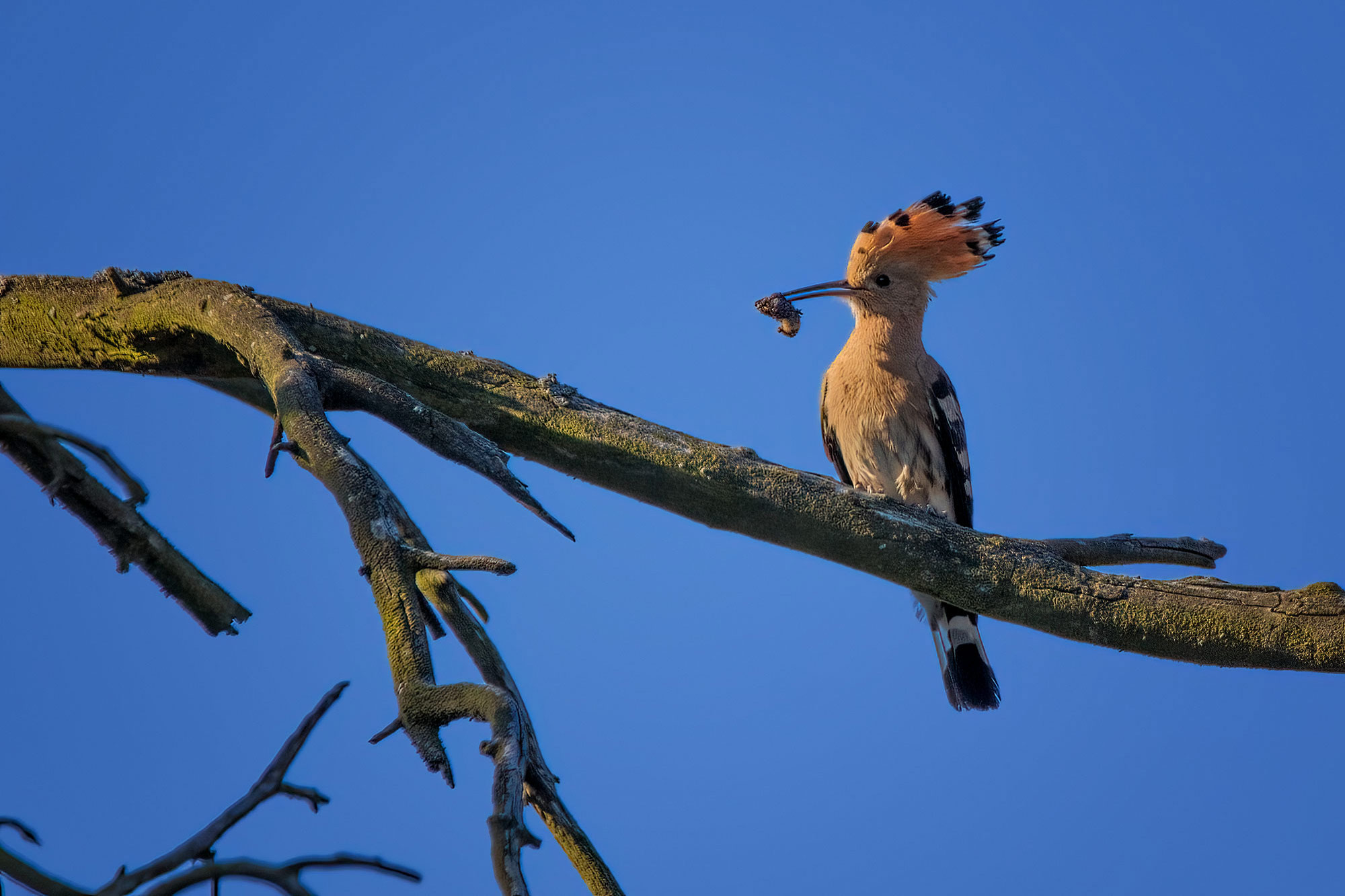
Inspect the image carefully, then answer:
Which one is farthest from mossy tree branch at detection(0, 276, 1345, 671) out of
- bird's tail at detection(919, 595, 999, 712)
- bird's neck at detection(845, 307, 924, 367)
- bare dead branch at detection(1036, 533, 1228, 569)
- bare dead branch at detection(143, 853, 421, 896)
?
bird's neck at detection(845, 307, 924, 367)

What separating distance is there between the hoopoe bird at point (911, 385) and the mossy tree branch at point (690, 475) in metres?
1.74

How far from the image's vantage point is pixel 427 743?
1.38 meters

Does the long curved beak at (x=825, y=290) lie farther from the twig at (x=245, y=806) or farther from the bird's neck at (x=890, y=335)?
the twig at (x=245, y=806)

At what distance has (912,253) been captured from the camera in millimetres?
4328

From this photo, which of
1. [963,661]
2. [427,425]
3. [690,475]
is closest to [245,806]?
[427,425]

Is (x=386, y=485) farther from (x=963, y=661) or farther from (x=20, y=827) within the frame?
(x=963, y=661)

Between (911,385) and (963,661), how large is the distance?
1.12 metres

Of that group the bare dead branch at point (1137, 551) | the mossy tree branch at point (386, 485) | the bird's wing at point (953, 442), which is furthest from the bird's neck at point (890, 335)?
the mossy tree branch at point (386, 485)

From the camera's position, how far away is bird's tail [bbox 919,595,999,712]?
4.05 meters

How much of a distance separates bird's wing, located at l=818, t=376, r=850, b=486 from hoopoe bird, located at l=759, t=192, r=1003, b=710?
102 mm

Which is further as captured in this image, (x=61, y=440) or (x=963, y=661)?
(x=963, y=661)

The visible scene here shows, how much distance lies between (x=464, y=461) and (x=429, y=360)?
699 mm

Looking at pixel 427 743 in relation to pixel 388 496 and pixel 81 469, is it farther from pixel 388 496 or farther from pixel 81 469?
pixel 81 469

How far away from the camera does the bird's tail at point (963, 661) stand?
4.05 m
